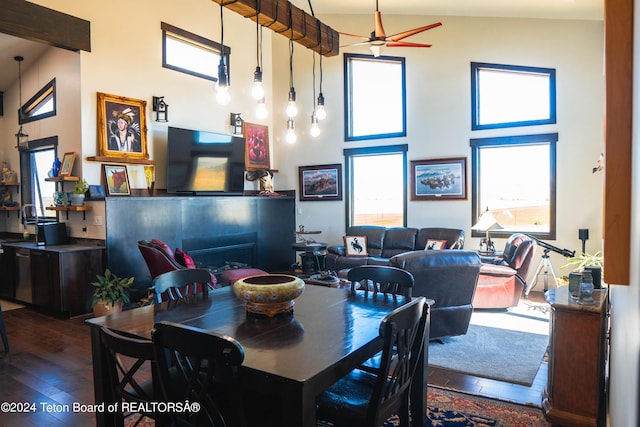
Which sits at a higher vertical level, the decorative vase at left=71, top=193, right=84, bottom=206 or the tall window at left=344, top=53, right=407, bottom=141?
the tall window at left=344, top=53, right=407, bottom=141

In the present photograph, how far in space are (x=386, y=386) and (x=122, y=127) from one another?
5.46 m

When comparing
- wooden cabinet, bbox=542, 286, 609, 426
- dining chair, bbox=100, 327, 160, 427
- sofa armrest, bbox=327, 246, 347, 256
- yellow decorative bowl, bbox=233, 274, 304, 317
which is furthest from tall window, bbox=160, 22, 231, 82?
wooden cabinet, bbox=542, 286, 609, 426

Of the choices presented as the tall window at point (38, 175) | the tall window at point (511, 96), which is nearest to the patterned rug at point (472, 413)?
the tall window at point (511, 96)

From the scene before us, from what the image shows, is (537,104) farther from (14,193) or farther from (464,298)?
(14,193)

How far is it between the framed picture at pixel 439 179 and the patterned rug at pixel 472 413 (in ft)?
15.1

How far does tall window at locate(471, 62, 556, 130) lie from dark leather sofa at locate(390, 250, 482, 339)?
12.4ft

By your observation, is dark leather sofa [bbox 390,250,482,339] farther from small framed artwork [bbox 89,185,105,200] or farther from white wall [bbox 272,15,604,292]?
small framed artwork [bbox 89,185,105,200]

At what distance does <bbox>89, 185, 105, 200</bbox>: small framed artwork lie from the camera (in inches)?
211

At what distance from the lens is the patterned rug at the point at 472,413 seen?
8.73ft

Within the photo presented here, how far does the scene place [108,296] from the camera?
4.92 metres

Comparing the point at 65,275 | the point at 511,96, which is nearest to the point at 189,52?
the point at 65,275

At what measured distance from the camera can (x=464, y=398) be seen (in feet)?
9.88

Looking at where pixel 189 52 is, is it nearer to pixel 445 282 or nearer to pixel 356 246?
pixel 356 246

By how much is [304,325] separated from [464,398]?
1.64 meters
